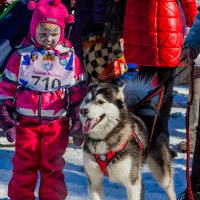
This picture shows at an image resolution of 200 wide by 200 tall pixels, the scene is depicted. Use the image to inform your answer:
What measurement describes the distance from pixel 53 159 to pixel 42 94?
1.52 ft

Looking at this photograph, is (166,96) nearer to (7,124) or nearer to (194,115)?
(194,115)

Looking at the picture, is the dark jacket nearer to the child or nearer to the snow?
the snow

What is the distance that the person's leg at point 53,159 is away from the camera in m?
3.34

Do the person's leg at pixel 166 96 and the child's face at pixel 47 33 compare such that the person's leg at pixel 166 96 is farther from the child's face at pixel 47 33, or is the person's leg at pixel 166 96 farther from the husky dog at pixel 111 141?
the child's face at pixel 47 33

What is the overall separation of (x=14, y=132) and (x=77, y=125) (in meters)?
0.41

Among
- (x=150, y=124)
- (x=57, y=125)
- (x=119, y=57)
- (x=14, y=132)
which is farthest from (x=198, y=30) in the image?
(x=119, y=57)

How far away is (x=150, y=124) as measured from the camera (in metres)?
3.57

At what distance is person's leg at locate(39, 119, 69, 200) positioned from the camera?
3.34 m

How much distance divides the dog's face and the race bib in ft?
0.65

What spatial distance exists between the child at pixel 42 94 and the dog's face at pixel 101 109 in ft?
0.48

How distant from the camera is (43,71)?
323 centimetres

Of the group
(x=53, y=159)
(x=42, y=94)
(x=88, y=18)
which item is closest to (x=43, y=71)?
(x=42, y=94)

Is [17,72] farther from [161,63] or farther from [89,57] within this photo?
[89,57]

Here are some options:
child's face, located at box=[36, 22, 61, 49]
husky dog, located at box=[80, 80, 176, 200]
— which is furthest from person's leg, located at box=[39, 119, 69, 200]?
child's face, located at box=[36, 22, 61, 49]
